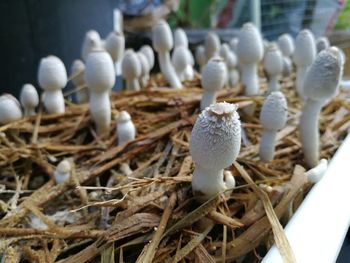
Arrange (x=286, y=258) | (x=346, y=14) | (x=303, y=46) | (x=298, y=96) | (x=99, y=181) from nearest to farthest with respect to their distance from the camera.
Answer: (x=286, y=258) < (x=99, y=181) < (x=303, y=46) < (x=298, y=96) < (x=346, y=14)

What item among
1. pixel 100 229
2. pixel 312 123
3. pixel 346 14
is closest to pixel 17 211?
pixel 100 229

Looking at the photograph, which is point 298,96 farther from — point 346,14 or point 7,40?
point 346,14

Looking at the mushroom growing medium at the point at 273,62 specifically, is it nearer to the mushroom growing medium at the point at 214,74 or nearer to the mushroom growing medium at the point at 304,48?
the mushroom growing medium at the point at 304,48

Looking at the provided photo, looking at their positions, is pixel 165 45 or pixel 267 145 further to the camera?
pixel 165 45

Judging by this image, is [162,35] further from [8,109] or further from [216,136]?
[216,136]

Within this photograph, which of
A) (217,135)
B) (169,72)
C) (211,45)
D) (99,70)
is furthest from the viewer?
(211,45)

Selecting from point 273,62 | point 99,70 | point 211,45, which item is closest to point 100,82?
point 99,70
